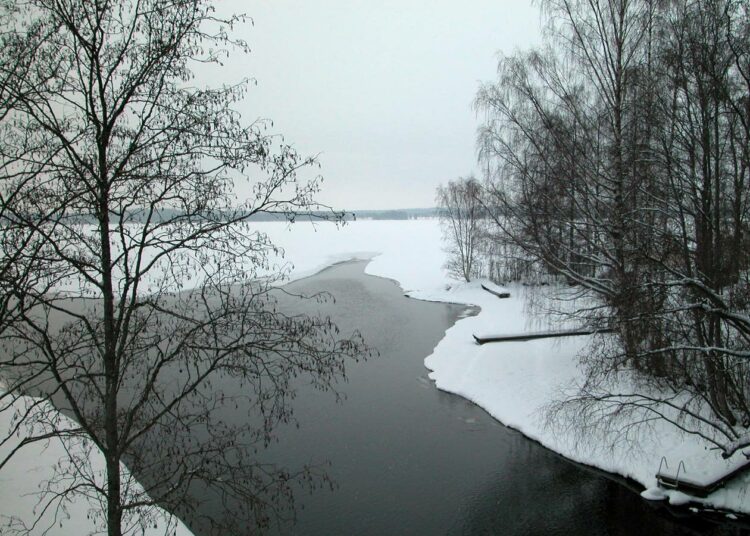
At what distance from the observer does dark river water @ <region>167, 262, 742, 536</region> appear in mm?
7887

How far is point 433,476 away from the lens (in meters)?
9.26

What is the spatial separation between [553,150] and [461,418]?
718cm

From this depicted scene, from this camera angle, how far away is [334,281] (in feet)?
113

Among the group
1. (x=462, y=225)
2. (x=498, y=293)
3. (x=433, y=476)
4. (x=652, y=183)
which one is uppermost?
(x=652, y=183)

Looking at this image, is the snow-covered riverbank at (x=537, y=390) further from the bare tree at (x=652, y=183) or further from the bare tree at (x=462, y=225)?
the bare tree at (x=462, y=225)

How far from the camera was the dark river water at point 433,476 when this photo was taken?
7.89 meters

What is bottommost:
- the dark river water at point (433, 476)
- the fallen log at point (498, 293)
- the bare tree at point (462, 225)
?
the dark river water at point (433, 476)

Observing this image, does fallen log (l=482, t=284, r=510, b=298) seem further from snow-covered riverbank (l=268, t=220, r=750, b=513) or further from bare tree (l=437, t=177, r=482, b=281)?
bare tree (l=437, t=177, r=482, b=281)

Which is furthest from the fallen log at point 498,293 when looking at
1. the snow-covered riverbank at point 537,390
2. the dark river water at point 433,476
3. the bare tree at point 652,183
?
the bare tree at point 652,183

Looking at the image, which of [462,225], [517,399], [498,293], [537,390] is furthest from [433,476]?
[462,225]

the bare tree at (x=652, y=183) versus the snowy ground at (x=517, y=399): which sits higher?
the bare tree at (x=652, y=183)

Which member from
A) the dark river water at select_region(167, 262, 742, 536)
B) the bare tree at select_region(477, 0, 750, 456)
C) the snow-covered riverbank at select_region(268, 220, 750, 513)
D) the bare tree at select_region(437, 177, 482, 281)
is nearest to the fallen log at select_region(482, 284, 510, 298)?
the snow-covered riverbank at select_region(268, 220, 750, 513)

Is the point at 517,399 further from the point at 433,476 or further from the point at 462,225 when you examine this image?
the point at 462,225

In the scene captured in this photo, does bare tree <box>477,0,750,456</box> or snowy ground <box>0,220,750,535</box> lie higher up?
bare tree <box>477,0,750,456</box>
